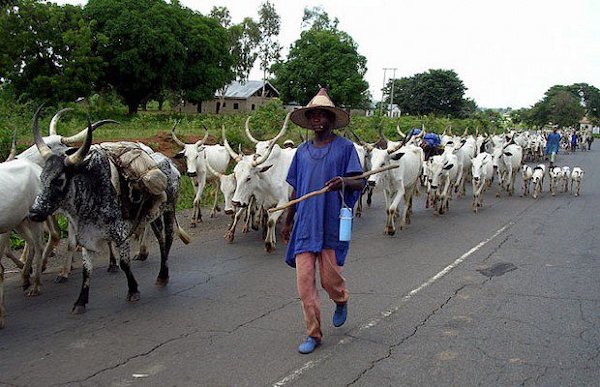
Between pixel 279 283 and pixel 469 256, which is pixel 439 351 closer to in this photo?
pixel 279 283

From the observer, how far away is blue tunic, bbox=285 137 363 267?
5309 mm

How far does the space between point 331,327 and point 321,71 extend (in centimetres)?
5075

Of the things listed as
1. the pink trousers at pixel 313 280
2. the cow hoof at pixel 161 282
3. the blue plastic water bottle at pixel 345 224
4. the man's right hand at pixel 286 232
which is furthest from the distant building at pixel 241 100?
the blue plastic water bottle at pixel 345 224

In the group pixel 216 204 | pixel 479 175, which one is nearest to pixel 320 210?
pixel 216 204

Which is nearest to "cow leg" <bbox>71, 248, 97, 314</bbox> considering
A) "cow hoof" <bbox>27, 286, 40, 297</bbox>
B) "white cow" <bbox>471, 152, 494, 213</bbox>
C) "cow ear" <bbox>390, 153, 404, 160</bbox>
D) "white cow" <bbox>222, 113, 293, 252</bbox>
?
"cow hoof" <bbox>27, 286, 40, 297</bbox>

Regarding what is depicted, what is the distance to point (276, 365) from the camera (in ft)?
16.4

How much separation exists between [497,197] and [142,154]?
528 inches

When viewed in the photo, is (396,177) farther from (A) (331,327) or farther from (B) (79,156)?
(B) (79,156)

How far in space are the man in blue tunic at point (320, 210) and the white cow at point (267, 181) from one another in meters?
3.96

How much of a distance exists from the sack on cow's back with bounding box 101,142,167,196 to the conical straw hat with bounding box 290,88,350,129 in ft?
6.20

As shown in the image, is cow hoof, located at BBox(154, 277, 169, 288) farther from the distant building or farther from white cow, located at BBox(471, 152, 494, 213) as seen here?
the distant building

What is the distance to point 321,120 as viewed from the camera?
5.46 m

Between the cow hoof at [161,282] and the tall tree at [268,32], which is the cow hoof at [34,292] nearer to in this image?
the cow hoof at [161,282]

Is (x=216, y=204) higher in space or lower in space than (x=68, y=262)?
higher
